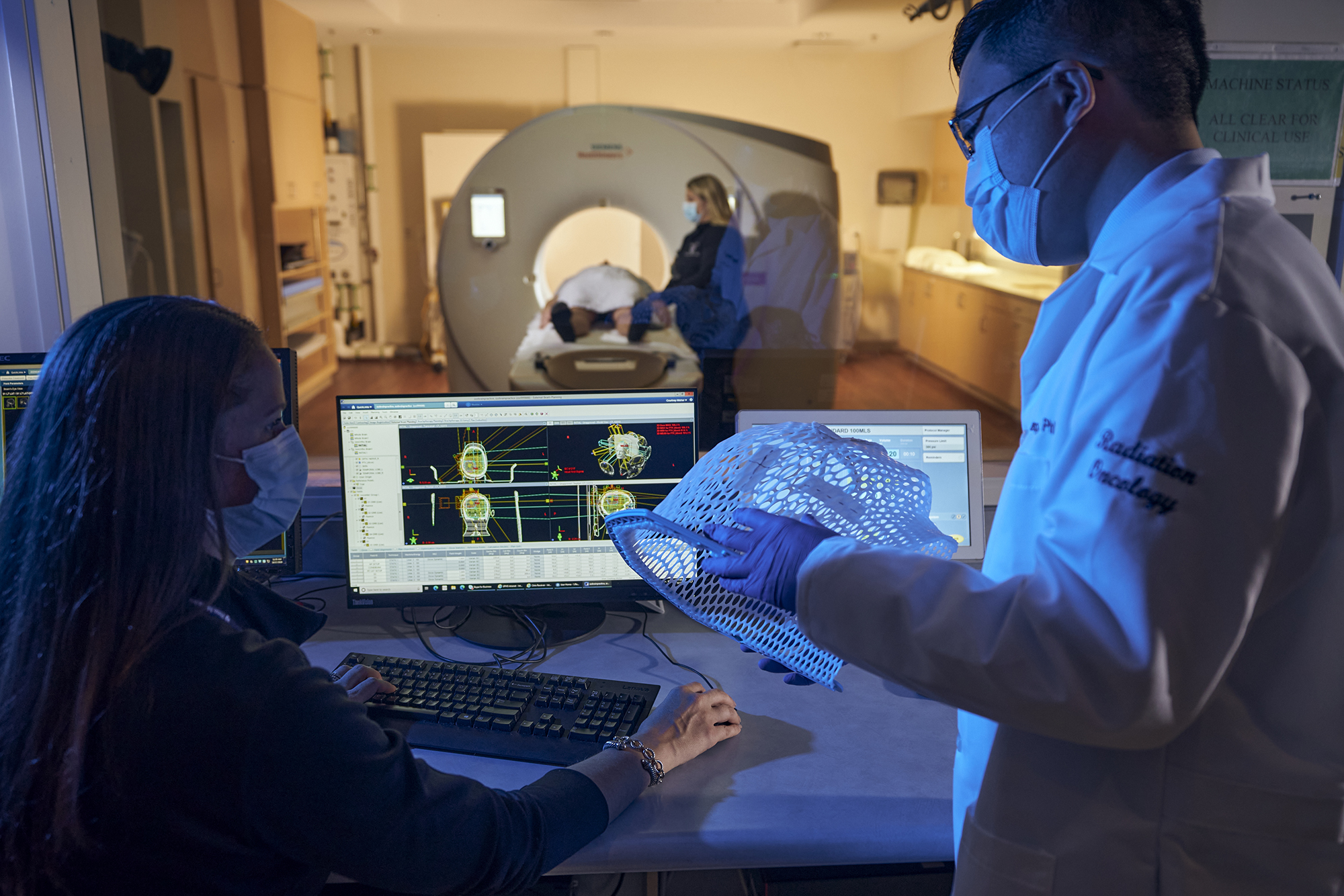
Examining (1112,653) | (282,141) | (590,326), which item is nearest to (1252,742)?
(1112,653)

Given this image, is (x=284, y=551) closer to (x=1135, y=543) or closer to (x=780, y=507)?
(x=780, y=507)

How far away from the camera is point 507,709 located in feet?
3.61

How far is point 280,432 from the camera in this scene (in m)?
0.91

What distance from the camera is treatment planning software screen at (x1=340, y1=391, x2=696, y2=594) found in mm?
1322

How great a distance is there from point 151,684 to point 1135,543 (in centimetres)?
71

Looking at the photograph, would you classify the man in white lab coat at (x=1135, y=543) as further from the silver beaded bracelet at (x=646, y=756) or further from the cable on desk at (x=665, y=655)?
the cable on desk at (x=665, y=655)

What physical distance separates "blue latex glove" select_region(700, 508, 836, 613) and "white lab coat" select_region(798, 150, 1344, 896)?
3cm

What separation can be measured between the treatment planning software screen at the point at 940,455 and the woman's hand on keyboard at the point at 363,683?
29.5 inches

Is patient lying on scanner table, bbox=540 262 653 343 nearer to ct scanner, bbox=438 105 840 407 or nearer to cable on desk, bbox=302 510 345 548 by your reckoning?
ct scanner, bbox=438 105 840 407

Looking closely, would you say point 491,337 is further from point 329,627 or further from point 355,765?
point 355,765

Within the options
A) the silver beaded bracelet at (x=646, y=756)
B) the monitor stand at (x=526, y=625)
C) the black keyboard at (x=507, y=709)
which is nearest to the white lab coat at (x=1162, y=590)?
the silver beaded bracelet at (x=646, y=756)

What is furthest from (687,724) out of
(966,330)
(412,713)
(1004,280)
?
(1004,280)

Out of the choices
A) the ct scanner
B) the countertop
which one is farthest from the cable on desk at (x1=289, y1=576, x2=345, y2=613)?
the countertop

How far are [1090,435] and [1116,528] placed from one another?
71 mm
